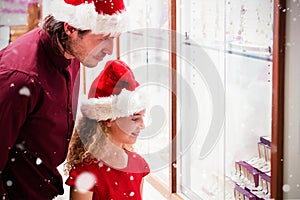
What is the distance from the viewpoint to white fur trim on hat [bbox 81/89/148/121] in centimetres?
164

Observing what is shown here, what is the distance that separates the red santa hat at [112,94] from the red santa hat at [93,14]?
0.53ft

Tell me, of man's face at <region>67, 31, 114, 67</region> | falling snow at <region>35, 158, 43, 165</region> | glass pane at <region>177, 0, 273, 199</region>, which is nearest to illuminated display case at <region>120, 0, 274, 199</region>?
glass pane at <region>177, 0, 273, 199</region>

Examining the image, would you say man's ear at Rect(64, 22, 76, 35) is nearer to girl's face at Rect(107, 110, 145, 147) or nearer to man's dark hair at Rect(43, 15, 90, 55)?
man's dark hair at Rect(43, 15, 90, 55)

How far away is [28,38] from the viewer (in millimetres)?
1465

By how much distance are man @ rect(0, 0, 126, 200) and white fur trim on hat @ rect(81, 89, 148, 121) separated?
114mm

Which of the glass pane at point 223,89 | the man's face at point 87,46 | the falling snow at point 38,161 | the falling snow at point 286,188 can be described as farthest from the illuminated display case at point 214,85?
the falling snow at point 38,161

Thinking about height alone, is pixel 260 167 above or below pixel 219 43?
below

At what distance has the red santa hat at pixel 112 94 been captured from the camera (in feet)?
5.31

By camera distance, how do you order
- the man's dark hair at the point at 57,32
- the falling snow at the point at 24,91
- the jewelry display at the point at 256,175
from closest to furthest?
the falling snow at the point at 24,91 < the man's dark hair at the point at 57,32 < the jewelry display at the point at 256,175

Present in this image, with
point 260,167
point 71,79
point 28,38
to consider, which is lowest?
point 260,167

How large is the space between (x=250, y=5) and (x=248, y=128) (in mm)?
513

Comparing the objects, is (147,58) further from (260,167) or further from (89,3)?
(89,3)

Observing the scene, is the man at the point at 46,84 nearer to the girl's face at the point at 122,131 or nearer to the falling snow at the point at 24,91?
the falling snow at the point at 24,91

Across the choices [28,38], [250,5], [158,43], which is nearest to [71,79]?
[28,38]
